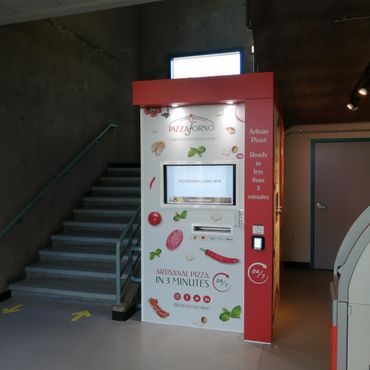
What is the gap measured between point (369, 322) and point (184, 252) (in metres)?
2.08

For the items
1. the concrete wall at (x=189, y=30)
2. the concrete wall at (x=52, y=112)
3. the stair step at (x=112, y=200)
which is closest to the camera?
the concrete wall at (x=52, y=112)

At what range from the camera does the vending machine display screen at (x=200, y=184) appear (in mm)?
3439

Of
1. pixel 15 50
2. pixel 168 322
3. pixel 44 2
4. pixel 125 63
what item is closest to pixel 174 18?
pixel 125 63

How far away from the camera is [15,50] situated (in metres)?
4.53

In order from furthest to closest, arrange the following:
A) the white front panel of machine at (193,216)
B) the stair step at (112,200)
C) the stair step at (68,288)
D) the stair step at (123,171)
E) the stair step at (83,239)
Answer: the stair step at (123,171)
the stair step at (112,200)
the stair step at (83,239)
the stair step at (68,288)
the white front panel of machine at (193,216)

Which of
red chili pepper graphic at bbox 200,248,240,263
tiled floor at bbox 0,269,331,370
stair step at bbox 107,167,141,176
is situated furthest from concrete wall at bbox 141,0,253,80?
tiled floor at bbox 0,269,331,370

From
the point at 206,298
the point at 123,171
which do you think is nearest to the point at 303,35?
the point at 206,298

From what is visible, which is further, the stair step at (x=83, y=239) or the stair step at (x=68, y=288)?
the stair step at (x=83, y=239)

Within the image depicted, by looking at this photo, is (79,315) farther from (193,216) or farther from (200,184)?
(200,184)

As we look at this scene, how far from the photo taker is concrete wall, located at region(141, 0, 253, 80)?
23.8 feet

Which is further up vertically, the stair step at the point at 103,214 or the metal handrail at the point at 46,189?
the metal handrail at the point at 46,189

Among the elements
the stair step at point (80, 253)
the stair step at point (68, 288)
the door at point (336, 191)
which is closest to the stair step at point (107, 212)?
the stair step at point (80, 253)

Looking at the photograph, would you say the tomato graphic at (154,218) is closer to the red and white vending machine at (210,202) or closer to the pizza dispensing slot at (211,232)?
the red and white vending machine at (210,202)

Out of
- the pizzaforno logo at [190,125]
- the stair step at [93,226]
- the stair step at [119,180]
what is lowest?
the stair step at [93,226]
